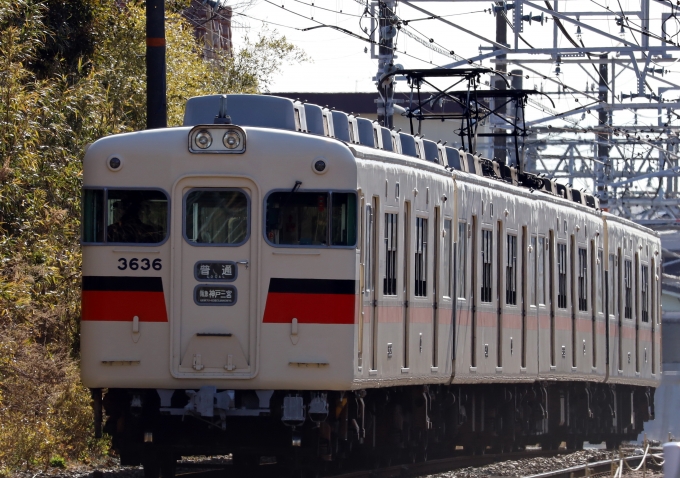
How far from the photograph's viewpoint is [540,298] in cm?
1608

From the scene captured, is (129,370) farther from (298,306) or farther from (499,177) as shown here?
(499,177)

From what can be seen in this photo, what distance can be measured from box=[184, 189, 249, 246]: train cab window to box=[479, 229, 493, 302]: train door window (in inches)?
176

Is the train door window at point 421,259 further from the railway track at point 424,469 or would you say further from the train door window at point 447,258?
the railway track at point 424,469

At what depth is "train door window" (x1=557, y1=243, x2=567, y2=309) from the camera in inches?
662

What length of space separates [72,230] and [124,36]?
4.19 metres

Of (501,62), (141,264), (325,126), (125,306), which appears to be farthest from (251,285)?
(501,62)

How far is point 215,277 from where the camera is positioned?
10.2 meters

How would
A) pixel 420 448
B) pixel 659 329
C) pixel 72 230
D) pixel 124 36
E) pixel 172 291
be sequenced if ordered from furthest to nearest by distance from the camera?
pixel 659 329, pixel 124 36, pixel 72 230, pixel 420 448, pixel 172 291

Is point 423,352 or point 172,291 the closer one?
point 172,291

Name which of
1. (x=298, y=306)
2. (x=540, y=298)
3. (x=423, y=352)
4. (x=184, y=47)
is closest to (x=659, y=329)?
(x=540, y=298)

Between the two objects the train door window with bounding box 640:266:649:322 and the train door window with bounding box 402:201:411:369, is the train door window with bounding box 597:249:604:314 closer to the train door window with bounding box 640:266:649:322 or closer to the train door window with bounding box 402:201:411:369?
the train door window with bounding box 640:266:649:322

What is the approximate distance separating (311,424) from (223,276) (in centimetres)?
128

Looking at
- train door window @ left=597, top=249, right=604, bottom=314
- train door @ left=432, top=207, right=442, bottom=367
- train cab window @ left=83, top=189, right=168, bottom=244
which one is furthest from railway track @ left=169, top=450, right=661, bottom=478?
train door window @ left=597, top=249, right=604, bottom=314

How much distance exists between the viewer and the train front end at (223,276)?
10.1 metres
